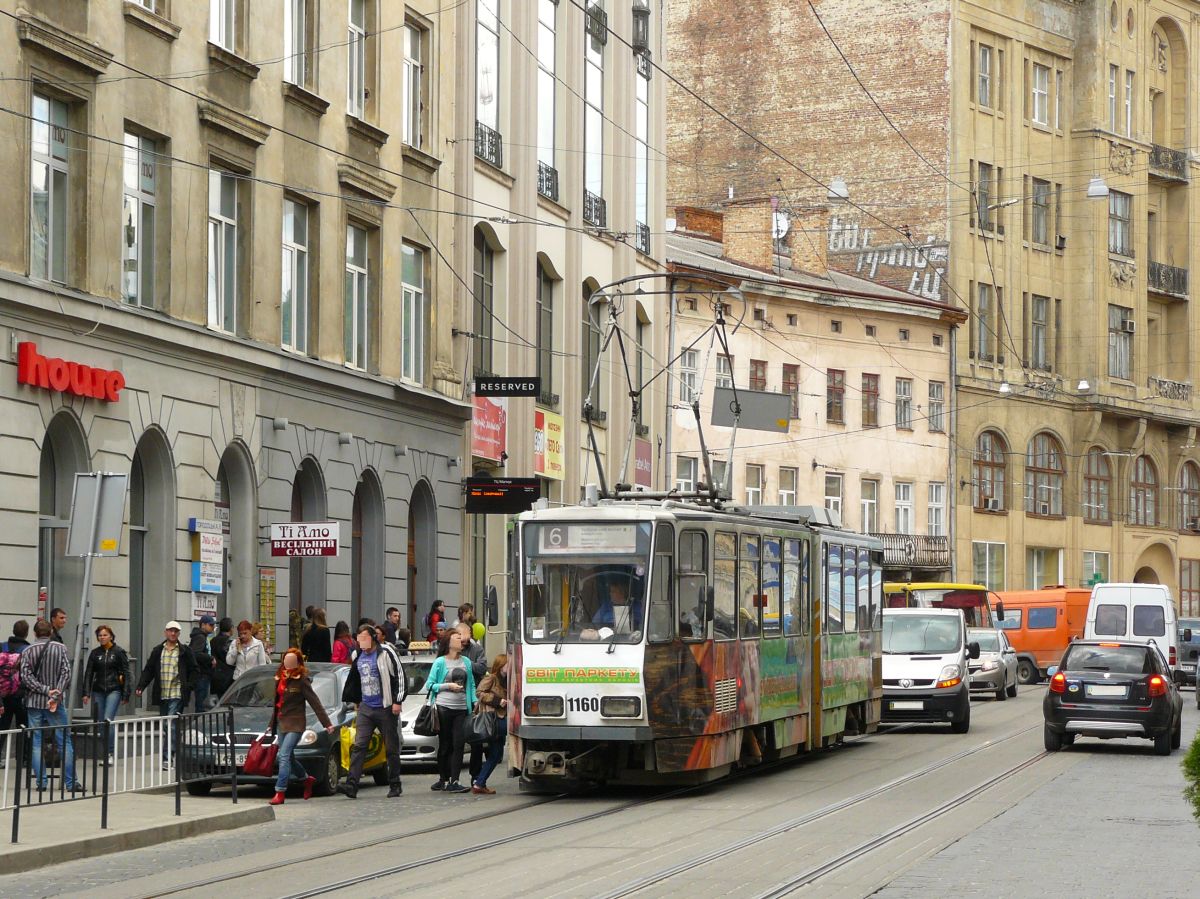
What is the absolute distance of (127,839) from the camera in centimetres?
1555

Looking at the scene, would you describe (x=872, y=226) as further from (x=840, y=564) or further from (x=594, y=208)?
(x=840, y=564)

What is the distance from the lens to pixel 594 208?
43.9 metres

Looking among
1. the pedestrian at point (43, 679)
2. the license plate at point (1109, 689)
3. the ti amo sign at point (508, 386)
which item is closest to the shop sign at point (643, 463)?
the ti amo sign at point (508, 386)

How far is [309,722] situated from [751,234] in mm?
43369

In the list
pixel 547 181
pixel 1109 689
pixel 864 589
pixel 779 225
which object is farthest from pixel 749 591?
pixel 779 225

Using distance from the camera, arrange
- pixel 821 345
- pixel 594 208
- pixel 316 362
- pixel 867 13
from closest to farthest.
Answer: pixel 316 362, pixel 594 208, pixel 821 345, pixel 867 13

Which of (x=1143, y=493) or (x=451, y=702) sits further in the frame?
(x=1143, y=493)

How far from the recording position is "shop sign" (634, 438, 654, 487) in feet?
154

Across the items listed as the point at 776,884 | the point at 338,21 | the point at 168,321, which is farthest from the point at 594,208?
the point at 776,884

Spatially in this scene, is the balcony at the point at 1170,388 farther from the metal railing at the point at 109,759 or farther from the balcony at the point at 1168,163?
the metal railing at the point at 109,759

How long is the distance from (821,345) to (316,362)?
32.6 m

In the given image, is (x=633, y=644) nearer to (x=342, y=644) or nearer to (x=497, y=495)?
(x=342, y=644)

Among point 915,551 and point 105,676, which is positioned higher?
point 915,551

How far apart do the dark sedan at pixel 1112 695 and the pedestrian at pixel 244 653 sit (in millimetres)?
9539
